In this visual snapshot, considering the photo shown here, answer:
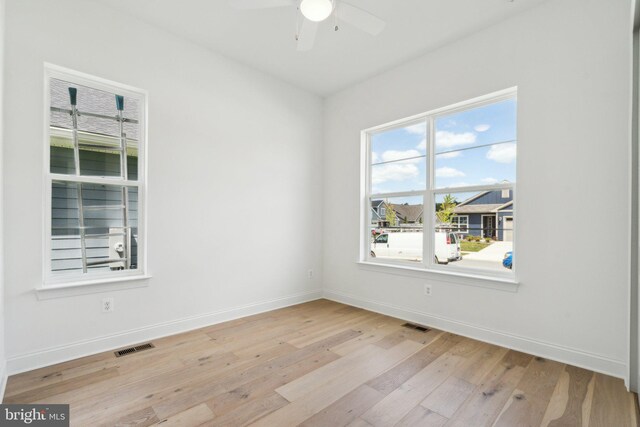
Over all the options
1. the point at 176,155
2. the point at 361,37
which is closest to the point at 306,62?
the point at 361,37

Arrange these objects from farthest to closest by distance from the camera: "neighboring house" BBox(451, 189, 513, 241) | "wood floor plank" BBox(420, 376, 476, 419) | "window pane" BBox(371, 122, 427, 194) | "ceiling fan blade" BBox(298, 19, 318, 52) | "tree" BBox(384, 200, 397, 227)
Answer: "tree" BBox(384, 200, 397, 227)
"window pane" BBox(371, 122, 427, 194)
"neighboring house" BBox(451, 189, 513, 241)
"ceiling fan blade" BBox(298, 19, 318, 52)
"wood floor plank" BBox(420, 376, 476, 419)

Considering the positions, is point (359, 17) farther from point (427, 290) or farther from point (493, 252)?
point (427, 290)

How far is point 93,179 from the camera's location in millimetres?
2715

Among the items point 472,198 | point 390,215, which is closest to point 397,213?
point 390,215

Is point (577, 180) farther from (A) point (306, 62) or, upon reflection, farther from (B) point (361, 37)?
(A) point (306, 62)

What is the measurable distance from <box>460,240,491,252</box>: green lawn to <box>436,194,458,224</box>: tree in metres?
0.28

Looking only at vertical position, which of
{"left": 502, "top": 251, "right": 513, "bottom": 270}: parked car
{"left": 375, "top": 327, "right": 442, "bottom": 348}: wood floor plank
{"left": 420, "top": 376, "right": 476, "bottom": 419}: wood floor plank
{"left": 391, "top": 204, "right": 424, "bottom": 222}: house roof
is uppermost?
{"left": 391, "top": 204, "right": 424, "bottom": 222}: house roof

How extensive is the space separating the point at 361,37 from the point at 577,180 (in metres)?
2.28

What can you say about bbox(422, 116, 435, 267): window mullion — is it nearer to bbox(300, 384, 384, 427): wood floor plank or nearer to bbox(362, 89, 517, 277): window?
bbox(362, 89, 517, 277): window

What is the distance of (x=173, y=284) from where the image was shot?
310cm

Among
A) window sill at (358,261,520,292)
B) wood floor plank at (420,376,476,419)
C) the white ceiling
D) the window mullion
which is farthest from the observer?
the window mullion

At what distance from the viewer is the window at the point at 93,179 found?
257cm

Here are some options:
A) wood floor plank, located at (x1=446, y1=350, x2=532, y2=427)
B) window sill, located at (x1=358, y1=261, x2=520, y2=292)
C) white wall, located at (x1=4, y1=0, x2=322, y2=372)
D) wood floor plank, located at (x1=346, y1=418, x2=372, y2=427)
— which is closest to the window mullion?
window sill, located at (x1=358, y1=261, x2=520, y2=292)

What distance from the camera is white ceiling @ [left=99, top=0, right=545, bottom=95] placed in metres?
2.69
